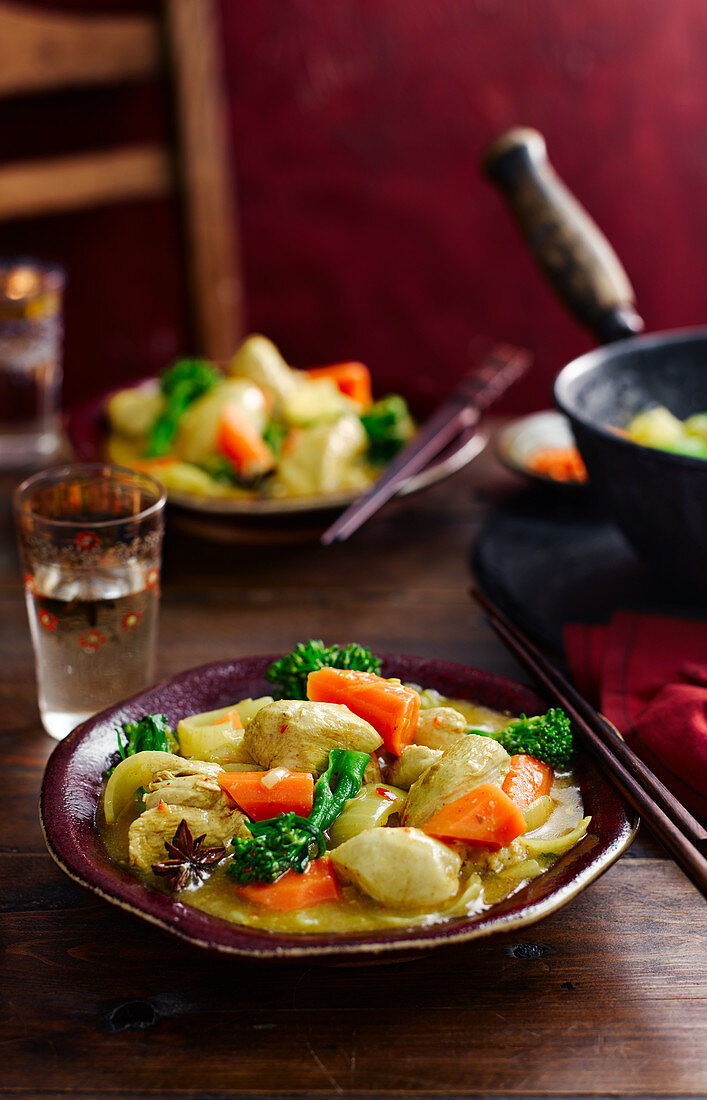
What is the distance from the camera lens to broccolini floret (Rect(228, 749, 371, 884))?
932 millimetres

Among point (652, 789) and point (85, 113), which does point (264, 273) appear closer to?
point (85, 113)

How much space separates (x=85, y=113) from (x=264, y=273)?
74 centimetres

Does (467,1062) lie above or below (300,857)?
below

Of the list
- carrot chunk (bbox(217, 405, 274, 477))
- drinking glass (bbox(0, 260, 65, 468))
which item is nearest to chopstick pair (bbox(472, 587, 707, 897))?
carrot chunk (bbox(217, 405, 274, 477))

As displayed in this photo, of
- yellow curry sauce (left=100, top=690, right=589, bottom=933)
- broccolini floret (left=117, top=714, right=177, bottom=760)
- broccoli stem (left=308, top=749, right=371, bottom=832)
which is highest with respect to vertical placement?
broccoli stem (left=308, top=749, right=371, bottom=832)

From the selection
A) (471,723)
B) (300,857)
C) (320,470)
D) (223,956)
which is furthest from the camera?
(320,470)

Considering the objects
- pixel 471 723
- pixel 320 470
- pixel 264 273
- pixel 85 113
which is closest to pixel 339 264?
pixel 264 273

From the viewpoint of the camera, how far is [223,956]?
83 cm

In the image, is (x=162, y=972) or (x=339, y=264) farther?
(x=339, y=264)

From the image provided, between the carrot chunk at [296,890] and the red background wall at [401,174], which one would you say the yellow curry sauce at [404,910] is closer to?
the carrot chunk at [296,890]

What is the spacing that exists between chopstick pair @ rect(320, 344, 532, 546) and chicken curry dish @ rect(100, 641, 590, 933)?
1.85ft

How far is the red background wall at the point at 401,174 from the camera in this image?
3.45m

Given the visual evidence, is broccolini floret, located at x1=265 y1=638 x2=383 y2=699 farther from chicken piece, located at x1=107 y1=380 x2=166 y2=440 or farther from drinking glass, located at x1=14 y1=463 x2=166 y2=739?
chicken piece, located at x1=107 y1=380 x2=166 y2=440

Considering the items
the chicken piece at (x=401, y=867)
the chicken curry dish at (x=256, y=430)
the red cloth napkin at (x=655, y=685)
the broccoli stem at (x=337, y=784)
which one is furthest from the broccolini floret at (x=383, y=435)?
the chicken piece at (x=401, y=867)
